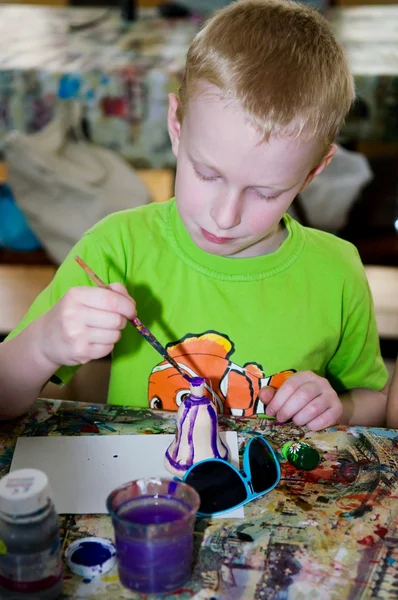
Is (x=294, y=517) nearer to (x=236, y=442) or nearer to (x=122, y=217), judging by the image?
(x=236, y=442)

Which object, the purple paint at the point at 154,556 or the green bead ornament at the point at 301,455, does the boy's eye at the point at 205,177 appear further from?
the purple paint at the point at 154,556

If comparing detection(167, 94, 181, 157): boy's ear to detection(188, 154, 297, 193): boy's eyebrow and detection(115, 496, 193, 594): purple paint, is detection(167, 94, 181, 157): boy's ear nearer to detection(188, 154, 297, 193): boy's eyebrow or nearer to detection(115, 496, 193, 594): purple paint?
detection(188, 154, 297, 193): boy's eyebrow

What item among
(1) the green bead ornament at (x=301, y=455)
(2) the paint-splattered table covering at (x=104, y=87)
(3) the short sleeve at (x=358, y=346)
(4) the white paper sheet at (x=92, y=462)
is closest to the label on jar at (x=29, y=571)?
(4) the white paper sheet at (x=92, y=462)

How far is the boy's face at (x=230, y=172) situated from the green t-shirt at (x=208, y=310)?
0.13 m

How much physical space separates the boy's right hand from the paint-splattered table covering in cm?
195

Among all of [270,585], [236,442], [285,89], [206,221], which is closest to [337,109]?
[285,89]

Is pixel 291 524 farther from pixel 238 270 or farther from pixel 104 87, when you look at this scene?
pixel 104 87

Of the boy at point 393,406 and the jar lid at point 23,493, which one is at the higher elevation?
the jar lid at point 23,493

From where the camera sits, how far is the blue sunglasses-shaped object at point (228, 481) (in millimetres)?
896

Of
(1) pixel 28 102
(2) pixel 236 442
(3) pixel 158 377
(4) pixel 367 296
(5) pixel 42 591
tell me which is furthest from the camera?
(1) pixel 28 102

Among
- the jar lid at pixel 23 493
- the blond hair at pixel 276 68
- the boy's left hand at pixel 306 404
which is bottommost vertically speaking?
the boy's left hand at pixel 306 404

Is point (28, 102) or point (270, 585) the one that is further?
point (28, 102)

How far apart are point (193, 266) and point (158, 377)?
0.63ft

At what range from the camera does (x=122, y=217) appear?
4.30ft
